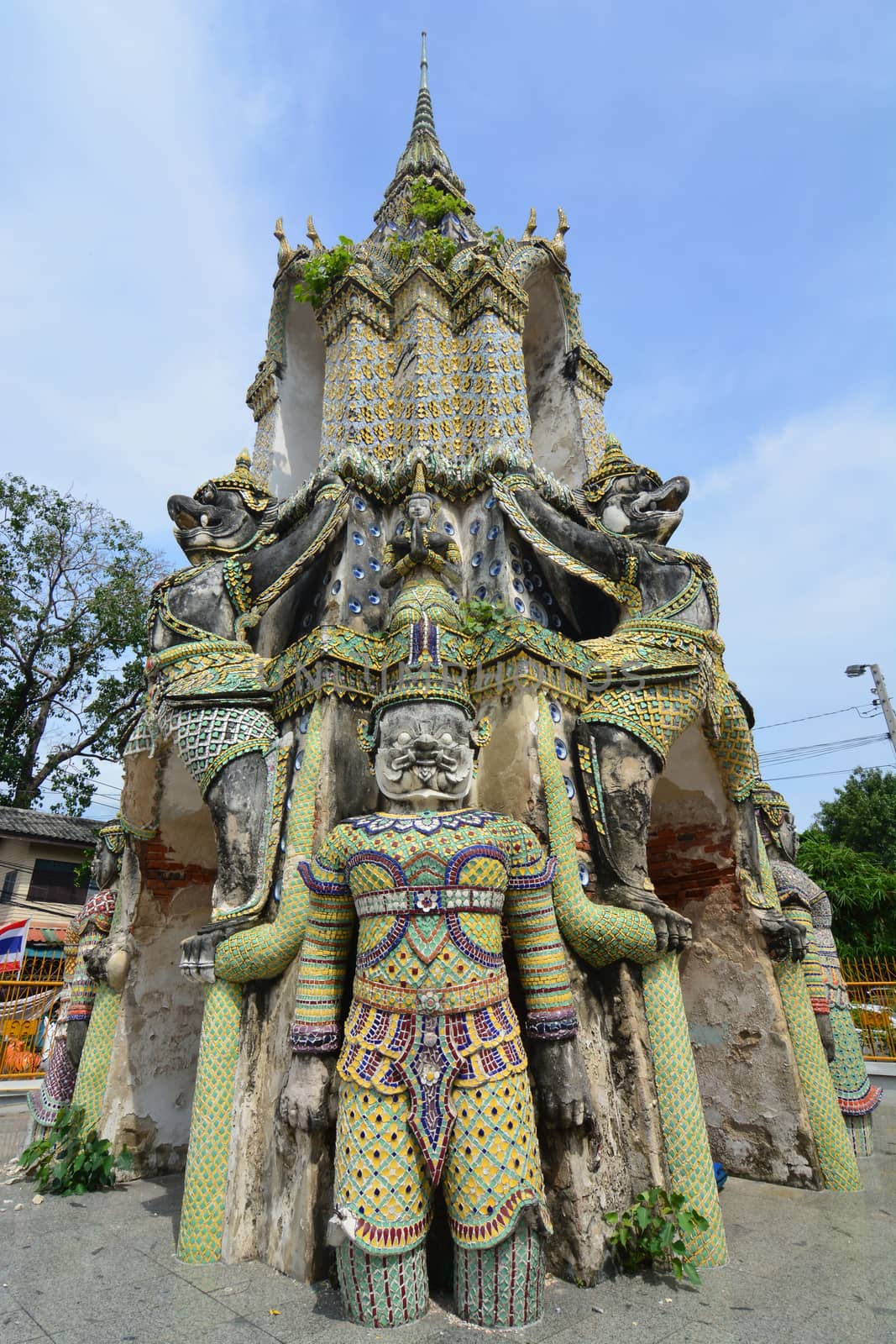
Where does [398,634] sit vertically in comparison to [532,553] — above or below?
below

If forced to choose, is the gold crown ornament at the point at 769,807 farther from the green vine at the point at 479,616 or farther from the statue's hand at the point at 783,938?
the green vine at the point at 479,616

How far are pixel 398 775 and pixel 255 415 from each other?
716 centimetres

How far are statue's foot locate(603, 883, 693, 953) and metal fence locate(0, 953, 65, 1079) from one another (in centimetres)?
1052

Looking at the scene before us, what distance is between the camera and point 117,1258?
4.01 metres

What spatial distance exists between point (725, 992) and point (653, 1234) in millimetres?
2516

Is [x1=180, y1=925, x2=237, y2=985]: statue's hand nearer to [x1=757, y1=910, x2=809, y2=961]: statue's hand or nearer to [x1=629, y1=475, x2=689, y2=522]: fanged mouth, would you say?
[x1=757, y1=910, x2=809, y2=961]: statue's hand

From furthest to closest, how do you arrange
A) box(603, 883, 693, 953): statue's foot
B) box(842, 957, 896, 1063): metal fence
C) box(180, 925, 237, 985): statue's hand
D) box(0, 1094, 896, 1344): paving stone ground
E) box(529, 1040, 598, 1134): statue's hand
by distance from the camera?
1. box(842, 957, 896, 1063): metal fence
2. box(180, 925, 237, 985): statue's hand
3. box(603, 883, 693, 953): statue's foot
4. box(529, 1040, 598, 1134): statue's hand
5. box(0, 1094, 896, 1344): paving stone ground

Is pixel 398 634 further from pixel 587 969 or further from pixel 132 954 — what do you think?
pixel 132 954

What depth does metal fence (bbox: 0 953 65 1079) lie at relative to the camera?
11.9 m

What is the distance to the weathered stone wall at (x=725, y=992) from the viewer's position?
540 cm

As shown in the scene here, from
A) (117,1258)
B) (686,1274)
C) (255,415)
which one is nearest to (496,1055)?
(686,1274)

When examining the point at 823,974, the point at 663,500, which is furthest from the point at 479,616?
the point at 823,974

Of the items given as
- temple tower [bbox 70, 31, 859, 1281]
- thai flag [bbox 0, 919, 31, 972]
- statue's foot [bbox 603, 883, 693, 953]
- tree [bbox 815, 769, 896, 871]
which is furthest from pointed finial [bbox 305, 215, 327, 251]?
tree [bbox 815, 769, 896, 871]

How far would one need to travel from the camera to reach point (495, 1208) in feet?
10.4
